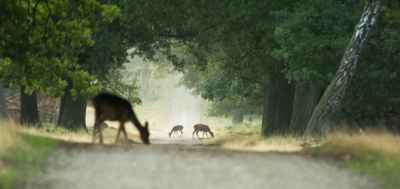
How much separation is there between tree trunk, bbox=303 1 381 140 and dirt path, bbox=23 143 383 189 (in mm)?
6120

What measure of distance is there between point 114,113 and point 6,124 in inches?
89.5

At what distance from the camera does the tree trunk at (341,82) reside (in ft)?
63.6

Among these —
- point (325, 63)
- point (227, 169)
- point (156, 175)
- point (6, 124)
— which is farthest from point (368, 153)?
point (325, 63)

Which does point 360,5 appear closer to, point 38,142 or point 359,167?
point 359,167

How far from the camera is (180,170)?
11.2 m

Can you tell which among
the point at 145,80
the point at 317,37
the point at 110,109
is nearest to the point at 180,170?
the point at 110,109

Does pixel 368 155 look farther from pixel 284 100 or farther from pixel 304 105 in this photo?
pixel 284 100

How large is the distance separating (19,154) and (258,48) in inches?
757

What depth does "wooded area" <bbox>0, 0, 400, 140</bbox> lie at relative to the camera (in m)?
18.5

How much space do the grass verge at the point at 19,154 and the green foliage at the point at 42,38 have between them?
11.6 ft

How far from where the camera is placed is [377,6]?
63.8ft

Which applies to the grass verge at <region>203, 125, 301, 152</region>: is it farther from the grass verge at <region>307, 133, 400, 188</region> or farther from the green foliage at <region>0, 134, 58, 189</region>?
the green foliage at <region>0, 134, 58, 189</region>

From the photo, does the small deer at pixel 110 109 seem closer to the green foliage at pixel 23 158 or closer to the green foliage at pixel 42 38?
the green foliage at pixel 23 158

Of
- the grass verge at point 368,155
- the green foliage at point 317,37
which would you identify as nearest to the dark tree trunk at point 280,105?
the green foliage at point 317,37
